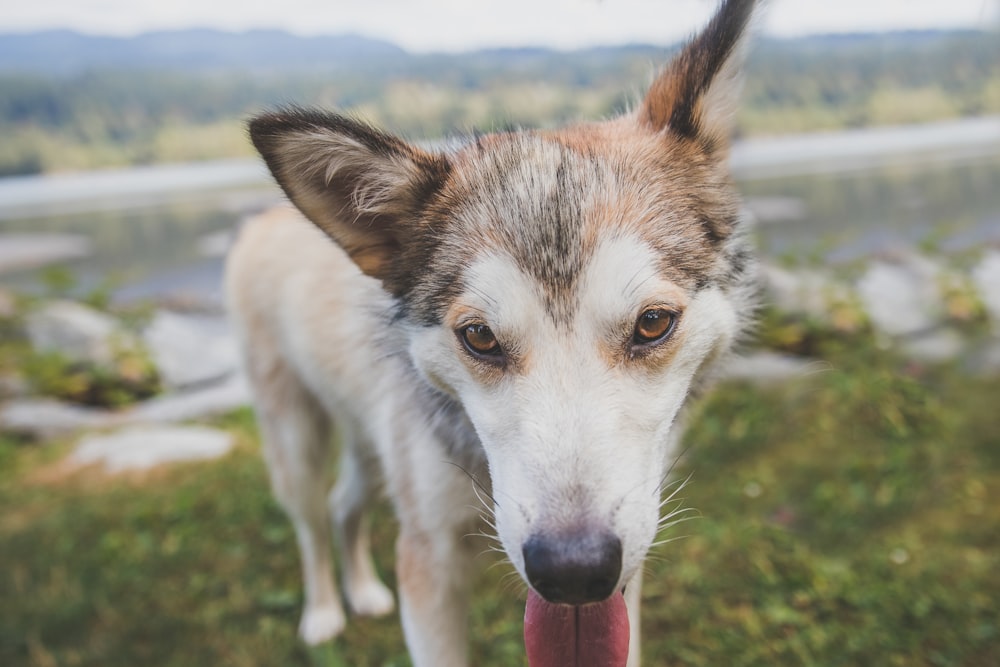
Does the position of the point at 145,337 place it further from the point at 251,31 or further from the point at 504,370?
the point at 504,370

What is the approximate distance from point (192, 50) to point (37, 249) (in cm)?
264

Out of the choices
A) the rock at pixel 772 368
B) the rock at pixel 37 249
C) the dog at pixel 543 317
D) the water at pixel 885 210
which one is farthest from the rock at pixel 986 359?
the rock at pixel 37 249

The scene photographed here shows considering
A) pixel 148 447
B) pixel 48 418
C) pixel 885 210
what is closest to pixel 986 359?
pixel 885 210

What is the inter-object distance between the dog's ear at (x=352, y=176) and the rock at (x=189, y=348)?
5477 millimetres

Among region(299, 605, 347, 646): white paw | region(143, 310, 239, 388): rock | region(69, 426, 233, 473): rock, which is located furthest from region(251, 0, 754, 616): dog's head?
region(143, 310, 239, 388): rock

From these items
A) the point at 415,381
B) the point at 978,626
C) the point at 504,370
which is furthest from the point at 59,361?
the point at 978,626

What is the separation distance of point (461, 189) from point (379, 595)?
253cm

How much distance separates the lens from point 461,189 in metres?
2.02

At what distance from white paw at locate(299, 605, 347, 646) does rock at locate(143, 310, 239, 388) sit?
158 inches

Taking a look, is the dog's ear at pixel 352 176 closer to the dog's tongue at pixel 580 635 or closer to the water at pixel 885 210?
the dog's tongue at pixel 580 635

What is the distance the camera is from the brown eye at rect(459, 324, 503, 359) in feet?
5.83

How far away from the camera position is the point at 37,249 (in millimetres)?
7719

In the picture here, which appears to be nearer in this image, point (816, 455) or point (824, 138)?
point (816, 455)

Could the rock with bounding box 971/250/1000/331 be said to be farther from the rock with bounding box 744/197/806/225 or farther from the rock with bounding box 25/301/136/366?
the rock with bounding box 25/301/136/366
